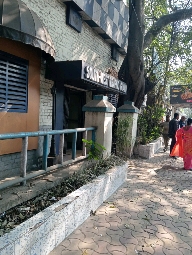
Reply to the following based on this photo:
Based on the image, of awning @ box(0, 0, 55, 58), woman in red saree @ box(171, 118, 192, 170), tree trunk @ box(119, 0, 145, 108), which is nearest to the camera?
awning @ box(0, 0, 55, 58)

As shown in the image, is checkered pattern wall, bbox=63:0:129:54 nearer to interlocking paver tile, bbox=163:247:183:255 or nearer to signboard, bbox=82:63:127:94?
signboard, bbox=82:63:127:94

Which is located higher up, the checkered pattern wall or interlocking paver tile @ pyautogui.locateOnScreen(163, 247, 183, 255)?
the checkered pattern wall

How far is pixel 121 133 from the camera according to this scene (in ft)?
20.5

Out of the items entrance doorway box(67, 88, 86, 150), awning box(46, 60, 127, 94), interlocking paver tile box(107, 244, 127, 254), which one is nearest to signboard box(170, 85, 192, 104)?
entrance doorway box(67, 88, 86, 150)

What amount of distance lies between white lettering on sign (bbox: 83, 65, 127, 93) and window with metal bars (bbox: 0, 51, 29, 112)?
1.29 metres

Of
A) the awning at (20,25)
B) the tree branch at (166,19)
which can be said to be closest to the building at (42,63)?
the awning at (20,25)

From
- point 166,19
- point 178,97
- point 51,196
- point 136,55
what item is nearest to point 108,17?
point 136,55

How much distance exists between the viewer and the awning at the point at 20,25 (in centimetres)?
340

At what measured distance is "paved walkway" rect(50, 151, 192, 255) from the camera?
8.73 ft

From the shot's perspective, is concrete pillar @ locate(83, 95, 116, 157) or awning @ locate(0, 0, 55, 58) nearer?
awning @ locate(0, 0, 55, 58)

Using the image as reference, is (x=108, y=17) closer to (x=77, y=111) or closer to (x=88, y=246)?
(x=77, y=111)

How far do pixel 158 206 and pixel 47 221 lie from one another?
2.27 m

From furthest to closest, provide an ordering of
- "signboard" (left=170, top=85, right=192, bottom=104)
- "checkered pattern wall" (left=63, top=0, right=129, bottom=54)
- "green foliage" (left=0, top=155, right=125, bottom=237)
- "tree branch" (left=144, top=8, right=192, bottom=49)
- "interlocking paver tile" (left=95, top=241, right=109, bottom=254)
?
"signboard" (left=170, top=85, right=192, bottom=104), "tree branch" (left=144, top=8, right=192, bottom=49), "checkered pattern wall" (left=63, top=0, right=129, bottom=54), "interlocking paver tile" (left=95, top=241, right=109, bottom=254), "green foliage" (left=0, top=155, right=125, bottom=237)

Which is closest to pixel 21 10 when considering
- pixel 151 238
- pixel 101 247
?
pixel 101 247
